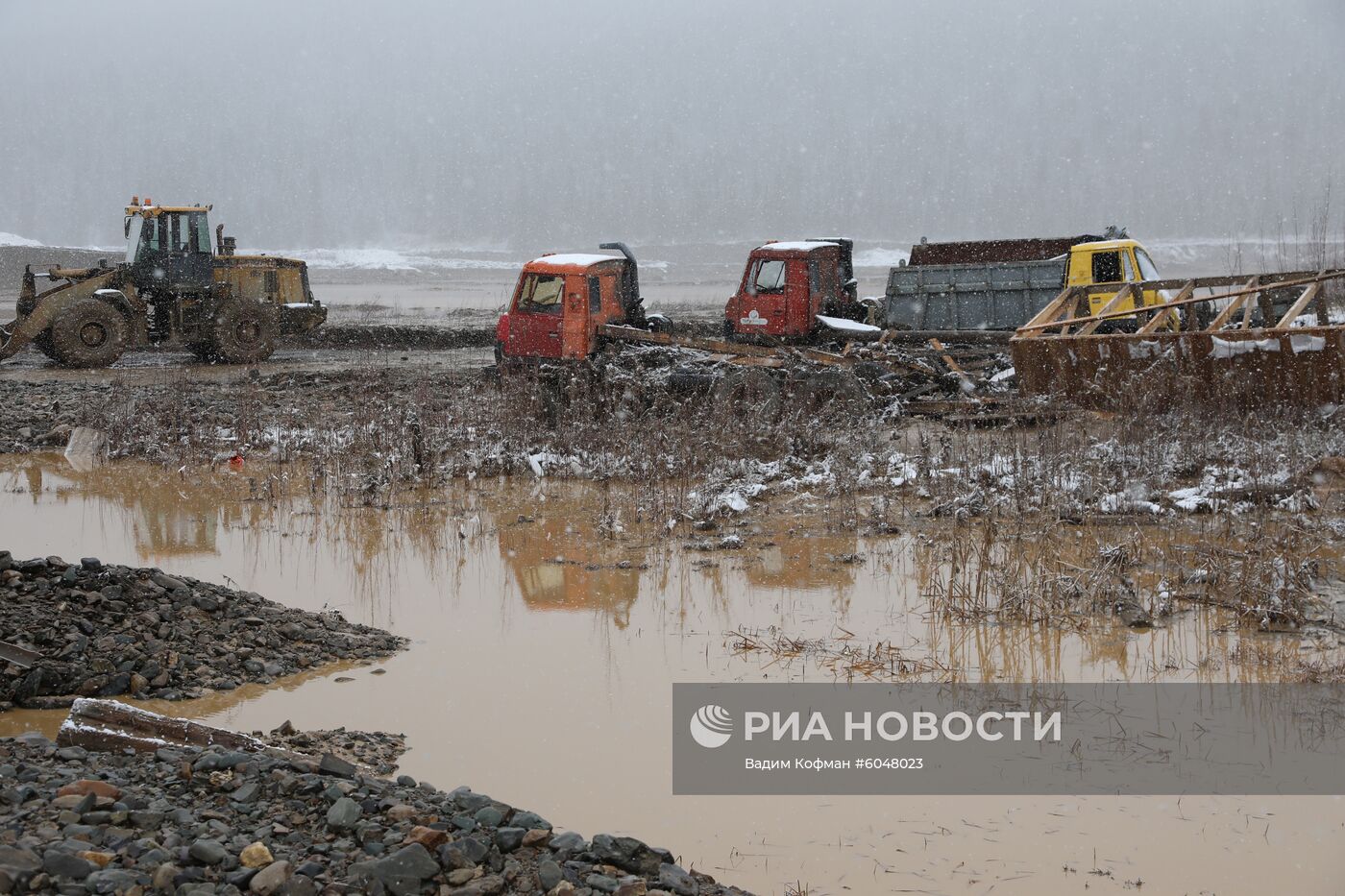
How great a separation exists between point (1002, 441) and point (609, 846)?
8.66 m

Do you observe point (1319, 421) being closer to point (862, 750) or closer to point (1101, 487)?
point (1101, 487)

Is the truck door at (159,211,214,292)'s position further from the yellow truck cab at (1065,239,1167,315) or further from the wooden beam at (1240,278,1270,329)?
the wooden beam at (1240,278,1270,329)

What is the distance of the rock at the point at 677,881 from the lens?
350 cm

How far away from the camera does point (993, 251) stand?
20.1 m

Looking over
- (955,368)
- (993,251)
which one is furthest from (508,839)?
(993,251)

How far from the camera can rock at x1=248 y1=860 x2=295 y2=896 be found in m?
3.21

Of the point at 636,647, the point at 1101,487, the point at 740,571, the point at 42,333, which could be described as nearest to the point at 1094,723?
the point at 636,647

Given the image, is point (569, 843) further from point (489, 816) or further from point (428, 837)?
point (428, 837)

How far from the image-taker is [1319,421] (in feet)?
35.3

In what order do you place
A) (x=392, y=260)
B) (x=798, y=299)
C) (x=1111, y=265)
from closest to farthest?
(x=1111, y=265) → (x=798, y=299) → (x=392, y=260)

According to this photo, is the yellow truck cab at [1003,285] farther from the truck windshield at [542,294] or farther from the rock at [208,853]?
the rock at [208,853]

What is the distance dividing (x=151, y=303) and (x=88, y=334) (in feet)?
3.87

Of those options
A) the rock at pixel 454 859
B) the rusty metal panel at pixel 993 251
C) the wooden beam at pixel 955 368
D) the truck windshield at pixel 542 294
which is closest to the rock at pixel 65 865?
the rock at pixel 454 859

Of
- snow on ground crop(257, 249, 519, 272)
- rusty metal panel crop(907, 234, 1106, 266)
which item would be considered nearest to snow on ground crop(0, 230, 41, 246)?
snow on ground crop(257, 249, 519, 272)
